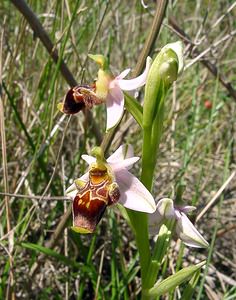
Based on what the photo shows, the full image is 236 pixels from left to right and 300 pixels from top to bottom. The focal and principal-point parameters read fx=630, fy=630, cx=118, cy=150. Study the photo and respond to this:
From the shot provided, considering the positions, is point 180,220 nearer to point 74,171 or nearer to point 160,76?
point 160,76

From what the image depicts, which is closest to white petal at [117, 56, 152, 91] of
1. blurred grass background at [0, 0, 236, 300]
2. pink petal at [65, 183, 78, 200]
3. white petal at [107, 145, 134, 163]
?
white petal at [107, 145, 134, 163]

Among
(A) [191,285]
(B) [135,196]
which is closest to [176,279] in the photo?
(A) [191,285]

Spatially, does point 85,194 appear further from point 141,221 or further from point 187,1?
point 187,1

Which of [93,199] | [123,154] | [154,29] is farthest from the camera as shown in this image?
[154,29]

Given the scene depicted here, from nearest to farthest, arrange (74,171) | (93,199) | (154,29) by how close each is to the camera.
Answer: (93,199) → (154,29) → (74,171)

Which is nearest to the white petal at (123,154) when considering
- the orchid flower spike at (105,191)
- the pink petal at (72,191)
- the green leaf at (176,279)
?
the orchid flower spike at (105,191)

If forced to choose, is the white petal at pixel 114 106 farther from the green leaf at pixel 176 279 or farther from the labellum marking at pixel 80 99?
the green leaf at pixel 176 279

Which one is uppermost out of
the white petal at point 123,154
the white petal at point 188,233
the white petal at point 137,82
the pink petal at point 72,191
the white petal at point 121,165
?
the white petal at point 137,82
